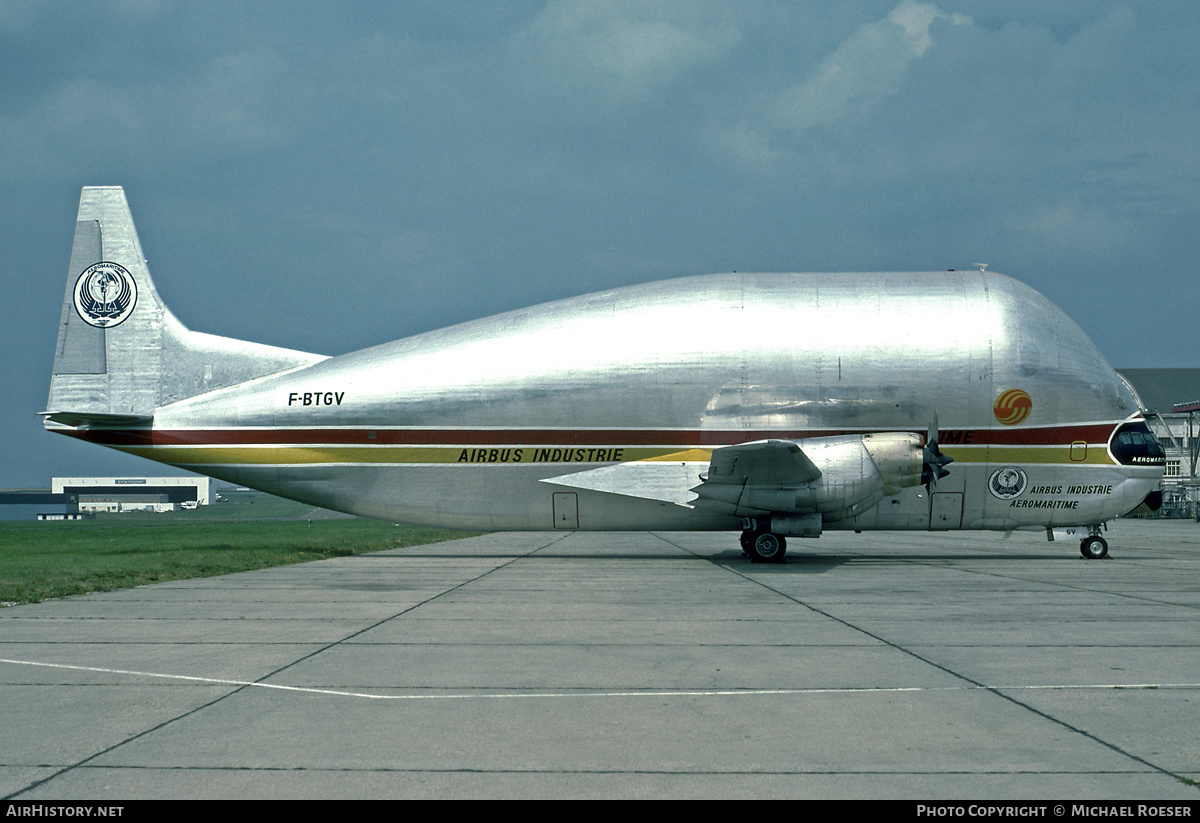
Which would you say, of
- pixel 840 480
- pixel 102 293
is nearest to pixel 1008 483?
pixel 840 480

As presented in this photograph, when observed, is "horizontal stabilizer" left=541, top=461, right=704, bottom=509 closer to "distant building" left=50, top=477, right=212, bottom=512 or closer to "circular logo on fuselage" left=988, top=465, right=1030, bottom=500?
"circular logo on fuselage" left=988, top=465, right=1030, bottom=500

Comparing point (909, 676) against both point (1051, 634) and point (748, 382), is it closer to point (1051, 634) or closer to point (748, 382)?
point (1051, 634)

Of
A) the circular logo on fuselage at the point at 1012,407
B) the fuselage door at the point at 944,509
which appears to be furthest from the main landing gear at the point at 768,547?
the circular logo on fuselage at the point at 1012,407

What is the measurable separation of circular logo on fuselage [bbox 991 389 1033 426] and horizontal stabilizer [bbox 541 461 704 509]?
790cm

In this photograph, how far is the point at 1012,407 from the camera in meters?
22.8

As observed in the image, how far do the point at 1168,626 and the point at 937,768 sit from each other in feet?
26.1

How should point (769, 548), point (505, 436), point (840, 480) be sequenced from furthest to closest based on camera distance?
point (505, 436) < point (769, 548) < point (840, 480)

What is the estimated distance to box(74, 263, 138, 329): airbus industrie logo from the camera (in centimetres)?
2483

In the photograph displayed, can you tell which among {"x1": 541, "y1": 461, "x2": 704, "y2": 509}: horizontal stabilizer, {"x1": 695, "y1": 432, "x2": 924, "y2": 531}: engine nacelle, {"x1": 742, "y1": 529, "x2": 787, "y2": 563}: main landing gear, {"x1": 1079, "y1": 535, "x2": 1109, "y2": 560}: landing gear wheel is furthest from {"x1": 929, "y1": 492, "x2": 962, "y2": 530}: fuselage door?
{"x1": 541, "y1": 461, "x2": 704, "y2": 509}: horizontal stabilizer

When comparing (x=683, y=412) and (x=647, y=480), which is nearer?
(x=647, y=480)

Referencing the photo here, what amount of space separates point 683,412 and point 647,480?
2.00m

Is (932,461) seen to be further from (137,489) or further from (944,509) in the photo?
(137,489)

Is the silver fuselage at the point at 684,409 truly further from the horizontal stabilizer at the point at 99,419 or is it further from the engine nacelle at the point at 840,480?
the engine nacelle at the point at 840,480

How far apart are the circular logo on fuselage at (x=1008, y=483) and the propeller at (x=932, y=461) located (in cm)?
199
